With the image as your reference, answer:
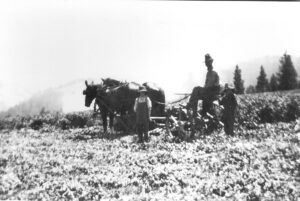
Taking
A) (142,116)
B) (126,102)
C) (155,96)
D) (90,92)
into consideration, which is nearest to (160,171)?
(142,116)

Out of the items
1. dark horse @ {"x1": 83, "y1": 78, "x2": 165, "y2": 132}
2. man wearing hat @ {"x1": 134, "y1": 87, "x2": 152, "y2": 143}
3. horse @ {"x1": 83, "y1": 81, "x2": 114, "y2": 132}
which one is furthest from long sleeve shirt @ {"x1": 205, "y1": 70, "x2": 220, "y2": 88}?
horse @ {"x1": 83, "y1": 81, "x2": 114, "y2": 132}

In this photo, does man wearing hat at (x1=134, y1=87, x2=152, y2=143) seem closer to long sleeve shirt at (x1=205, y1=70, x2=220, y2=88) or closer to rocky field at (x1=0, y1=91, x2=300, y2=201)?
rocky field at (x1=0, y1=91, x2=300, y2=201)

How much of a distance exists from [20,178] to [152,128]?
8376 millimetres

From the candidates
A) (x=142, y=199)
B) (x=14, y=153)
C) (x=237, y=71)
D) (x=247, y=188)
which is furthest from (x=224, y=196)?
(x=237, y=71)

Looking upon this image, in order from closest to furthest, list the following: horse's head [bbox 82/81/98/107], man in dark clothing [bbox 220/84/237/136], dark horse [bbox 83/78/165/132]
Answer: man in dark clothing [bbox 220/84/237/136]
dark horse [bbox 83/78/165/132]
horse's head [bbox 82/81/98/107]

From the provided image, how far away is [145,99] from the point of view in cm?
1317

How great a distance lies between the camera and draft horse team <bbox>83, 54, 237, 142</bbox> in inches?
494

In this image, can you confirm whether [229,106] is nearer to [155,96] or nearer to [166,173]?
[155,96]

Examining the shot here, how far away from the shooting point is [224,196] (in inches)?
273

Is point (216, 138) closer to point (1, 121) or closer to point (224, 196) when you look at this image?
point (224, 196)

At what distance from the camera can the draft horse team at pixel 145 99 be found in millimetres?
12539

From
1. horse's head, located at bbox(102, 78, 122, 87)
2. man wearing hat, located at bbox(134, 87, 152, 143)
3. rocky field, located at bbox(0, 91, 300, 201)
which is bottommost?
rocky field, located at bbox(0, 91, 300, 201)

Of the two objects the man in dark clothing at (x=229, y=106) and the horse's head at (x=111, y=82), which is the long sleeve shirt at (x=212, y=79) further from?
the horse's head at (x=111, y=82)

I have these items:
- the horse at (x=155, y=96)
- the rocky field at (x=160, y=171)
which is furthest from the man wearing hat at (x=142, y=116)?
the horse at (x=155, y=96)
